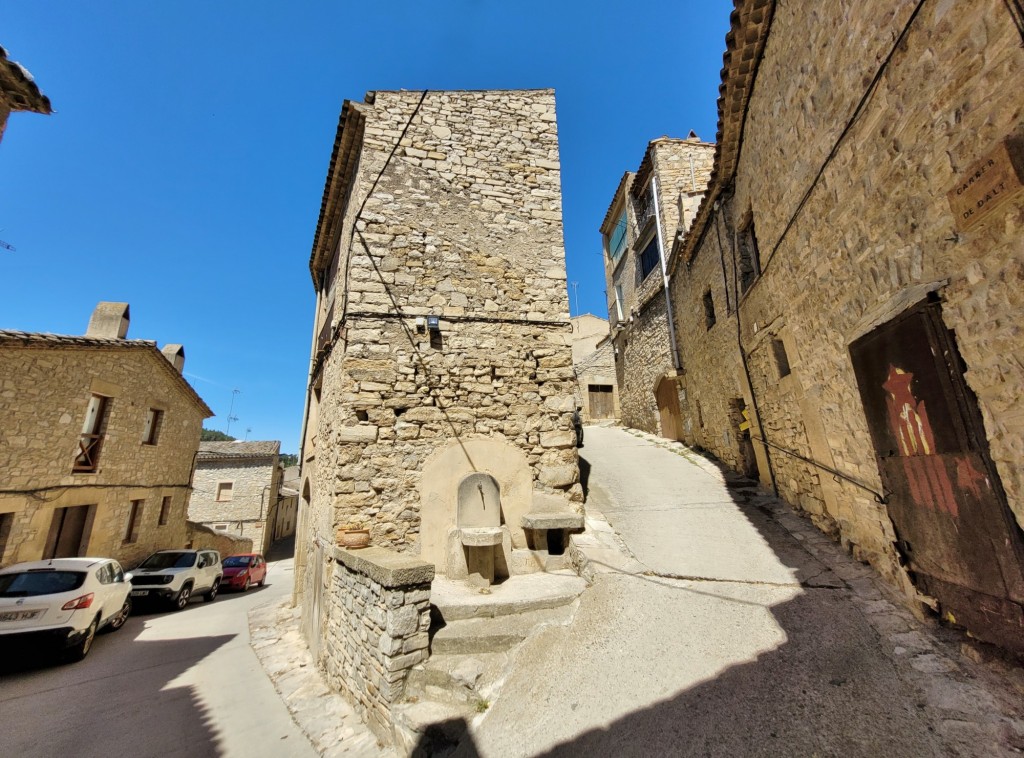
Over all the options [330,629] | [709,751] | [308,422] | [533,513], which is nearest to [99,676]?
[330,629]

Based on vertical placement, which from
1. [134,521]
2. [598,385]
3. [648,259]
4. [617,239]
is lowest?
[134,521]

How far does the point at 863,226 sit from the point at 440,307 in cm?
493

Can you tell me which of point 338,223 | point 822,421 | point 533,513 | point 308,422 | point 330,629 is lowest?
point 330,629

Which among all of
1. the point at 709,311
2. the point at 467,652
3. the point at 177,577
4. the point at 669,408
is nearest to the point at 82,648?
the point at 177,577

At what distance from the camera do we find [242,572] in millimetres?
14438

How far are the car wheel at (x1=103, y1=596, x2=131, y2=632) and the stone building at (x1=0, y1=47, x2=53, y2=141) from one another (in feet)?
28.2

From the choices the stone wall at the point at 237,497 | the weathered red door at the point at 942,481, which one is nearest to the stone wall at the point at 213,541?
the stone wall at the point at 237,497

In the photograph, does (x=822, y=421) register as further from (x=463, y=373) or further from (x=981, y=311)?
(x=463, y=373)

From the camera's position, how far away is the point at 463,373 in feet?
20.4

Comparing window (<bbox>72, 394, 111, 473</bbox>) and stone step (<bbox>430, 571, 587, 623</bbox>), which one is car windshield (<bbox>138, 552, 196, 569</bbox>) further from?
stone step (<bbox>430, 571, 587, 623</bbox>)

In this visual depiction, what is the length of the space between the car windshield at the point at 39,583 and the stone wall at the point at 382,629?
18.9 ft

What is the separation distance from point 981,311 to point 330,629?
6.99 m

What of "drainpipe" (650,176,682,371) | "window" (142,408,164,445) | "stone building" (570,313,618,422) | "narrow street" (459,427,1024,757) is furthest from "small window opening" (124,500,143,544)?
"drainpipe" (650,176,682,371)

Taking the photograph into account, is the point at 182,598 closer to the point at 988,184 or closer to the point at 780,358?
the point at 780,358
